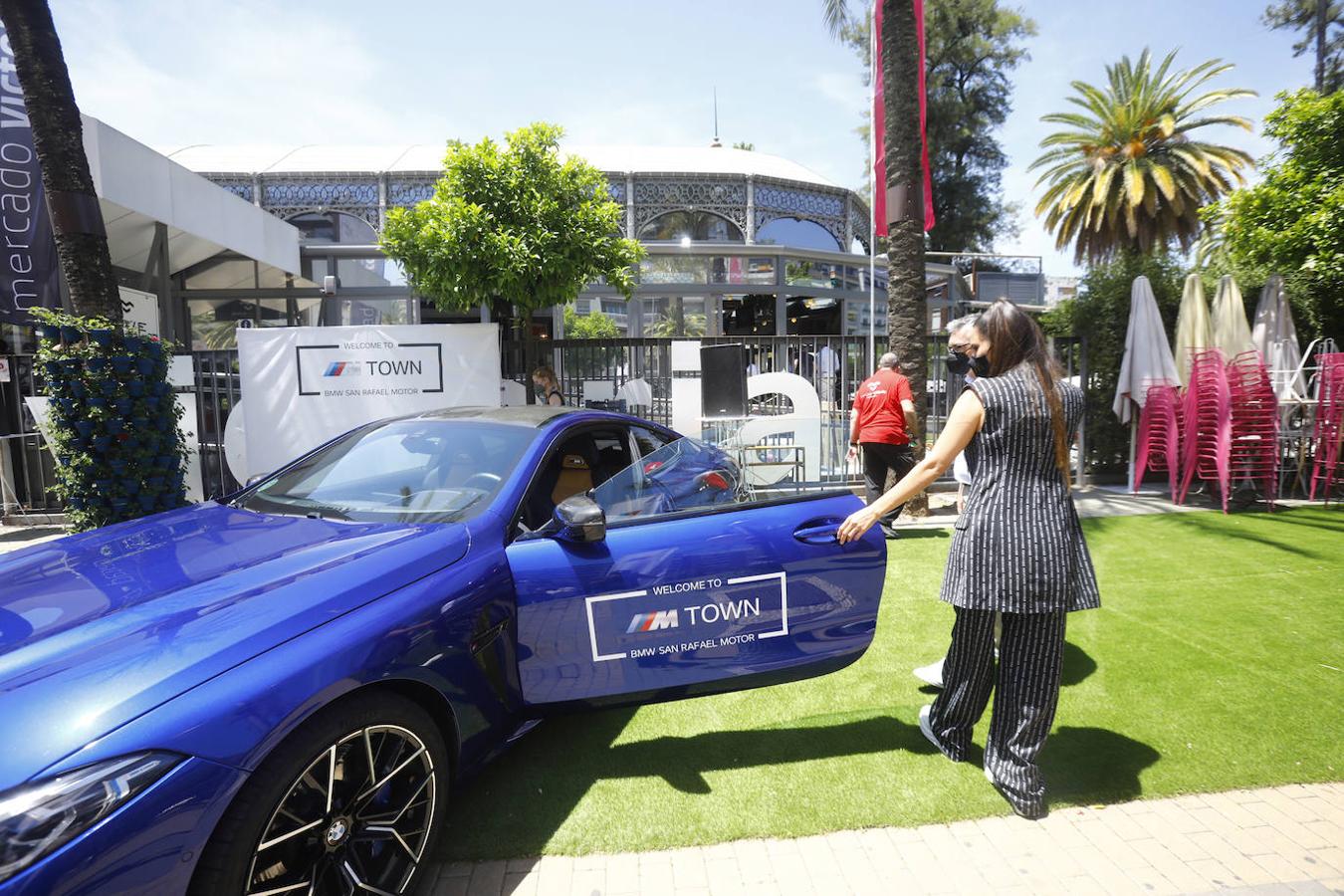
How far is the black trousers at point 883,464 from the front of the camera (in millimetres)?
6703

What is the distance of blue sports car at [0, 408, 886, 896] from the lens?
4.95 ft

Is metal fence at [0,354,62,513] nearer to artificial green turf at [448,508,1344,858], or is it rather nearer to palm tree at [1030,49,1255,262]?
artificial green turf at [448,508,1344,858]

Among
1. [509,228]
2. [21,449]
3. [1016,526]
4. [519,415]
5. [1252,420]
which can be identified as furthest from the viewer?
[21,449]

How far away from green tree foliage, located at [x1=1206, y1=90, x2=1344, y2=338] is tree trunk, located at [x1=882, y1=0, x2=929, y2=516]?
17.0ft

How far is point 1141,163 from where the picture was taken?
18484 mm

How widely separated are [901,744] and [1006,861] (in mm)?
777

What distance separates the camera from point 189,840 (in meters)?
1.53

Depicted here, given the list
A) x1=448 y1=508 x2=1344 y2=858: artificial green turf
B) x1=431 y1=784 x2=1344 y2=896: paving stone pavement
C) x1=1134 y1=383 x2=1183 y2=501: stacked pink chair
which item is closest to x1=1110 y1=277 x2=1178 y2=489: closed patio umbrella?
x1=1134 y1=383 x2=1183 y2=501: stacked pink chair

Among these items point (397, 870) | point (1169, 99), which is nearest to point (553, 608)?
point (397, 870)

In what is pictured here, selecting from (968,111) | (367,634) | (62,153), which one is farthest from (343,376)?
(968,111)

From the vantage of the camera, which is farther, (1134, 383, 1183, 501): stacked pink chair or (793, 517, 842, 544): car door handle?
(1134, 383, 1183, 501): stacked pink chair

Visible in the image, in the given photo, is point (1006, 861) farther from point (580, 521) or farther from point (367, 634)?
point (367, 634)

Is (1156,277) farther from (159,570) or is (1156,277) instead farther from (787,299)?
(159,570)

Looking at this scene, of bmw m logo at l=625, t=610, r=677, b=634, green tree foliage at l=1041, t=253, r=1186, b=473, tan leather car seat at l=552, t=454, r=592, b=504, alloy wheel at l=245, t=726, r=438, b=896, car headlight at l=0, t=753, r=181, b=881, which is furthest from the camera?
green tree foliage at l=1041, t=253, r=1186, b=473
